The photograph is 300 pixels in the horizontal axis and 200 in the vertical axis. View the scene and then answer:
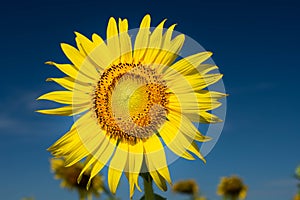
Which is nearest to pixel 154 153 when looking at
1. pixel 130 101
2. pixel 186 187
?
pixel 130 101

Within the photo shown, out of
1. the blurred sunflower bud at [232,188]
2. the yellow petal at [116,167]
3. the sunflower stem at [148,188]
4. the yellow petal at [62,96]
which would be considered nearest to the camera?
the sunflower stem at [148,188]

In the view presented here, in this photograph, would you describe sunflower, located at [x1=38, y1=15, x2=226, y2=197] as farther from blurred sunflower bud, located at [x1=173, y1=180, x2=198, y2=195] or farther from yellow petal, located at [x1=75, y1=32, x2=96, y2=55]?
blurred sunflower bud, located at [x1=173, y1=180, x2=198, y2=195]

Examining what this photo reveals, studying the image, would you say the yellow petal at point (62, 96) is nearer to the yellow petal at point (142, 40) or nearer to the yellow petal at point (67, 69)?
the yellow petal at point (67, 69)

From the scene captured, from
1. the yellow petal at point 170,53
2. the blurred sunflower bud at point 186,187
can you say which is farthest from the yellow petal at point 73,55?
the blurred sunflower bud at point 186,187

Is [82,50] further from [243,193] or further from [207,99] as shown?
[243,193]

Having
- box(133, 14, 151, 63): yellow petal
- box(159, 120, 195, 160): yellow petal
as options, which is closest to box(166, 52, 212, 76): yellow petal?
box(133, 14, 151, 63): yellow petal
